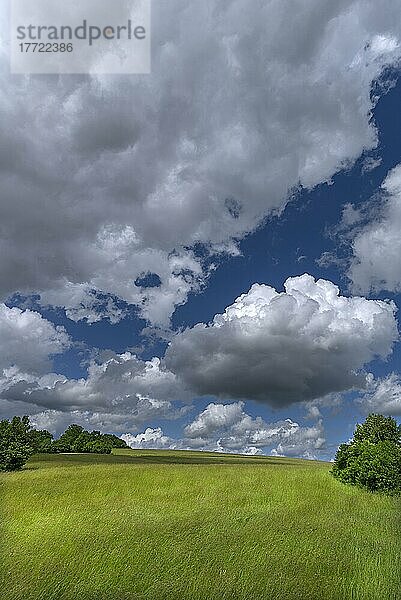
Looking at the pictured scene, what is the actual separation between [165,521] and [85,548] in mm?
7494

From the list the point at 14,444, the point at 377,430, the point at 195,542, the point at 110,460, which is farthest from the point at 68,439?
the point at 195,542

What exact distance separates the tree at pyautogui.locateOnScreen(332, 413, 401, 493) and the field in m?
2.87

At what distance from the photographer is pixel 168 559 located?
25.4 metres

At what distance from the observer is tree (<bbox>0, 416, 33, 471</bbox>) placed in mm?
57125

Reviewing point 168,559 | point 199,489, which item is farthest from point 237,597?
point 199,489

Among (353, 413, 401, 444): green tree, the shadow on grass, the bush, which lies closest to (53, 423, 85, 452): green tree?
the bush

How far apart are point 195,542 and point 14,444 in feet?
129

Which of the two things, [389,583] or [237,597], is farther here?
[389,583]

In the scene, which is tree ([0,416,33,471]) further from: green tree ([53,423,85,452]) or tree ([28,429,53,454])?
green tree ([53,423,85,452])

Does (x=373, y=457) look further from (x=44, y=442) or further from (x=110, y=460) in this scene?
(x=44, y=442)

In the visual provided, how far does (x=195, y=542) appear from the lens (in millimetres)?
27641

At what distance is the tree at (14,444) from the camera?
57.1 metres

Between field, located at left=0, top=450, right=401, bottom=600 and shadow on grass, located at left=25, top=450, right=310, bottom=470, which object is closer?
field, located at left=0, top=450, right=401, bottom=600

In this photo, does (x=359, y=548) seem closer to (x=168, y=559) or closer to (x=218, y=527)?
(x=218, y=527)
